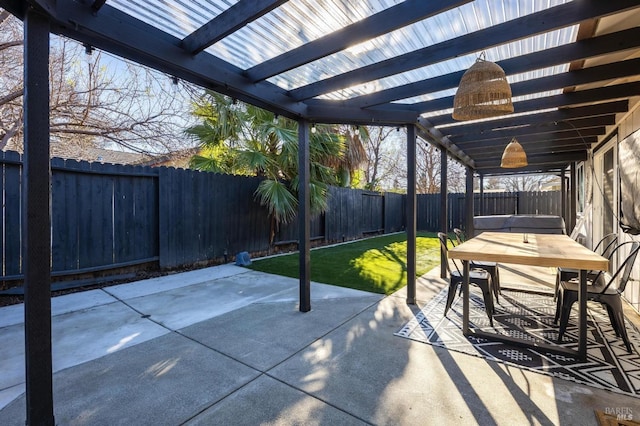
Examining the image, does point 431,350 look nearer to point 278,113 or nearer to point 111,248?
point 278,113

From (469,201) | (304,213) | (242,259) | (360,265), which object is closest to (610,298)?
(304,213)

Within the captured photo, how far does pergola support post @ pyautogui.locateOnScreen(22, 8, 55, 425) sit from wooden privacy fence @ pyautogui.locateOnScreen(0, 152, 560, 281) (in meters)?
2.45

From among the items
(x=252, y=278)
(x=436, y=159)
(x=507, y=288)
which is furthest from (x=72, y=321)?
(x=436, y=159)

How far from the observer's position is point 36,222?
1460mm

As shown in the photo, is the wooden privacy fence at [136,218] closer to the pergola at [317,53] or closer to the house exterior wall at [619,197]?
the pergola at [317,53]

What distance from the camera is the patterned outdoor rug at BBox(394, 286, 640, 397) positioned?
82.0 inches

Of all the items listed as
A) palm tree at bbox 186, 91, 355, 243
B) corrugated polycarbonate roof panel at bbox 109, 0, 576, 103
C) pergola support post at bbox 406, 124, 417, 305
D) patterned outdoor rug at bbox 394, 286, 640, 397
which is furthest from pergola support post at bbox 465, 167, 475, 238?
Result: corrugated polycarbonate roof panel at bbox 109, 0, 576, 103

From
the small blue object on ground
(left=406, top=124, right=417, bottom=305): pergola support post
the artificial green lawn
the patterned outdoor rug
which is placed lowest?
the patterned outdoor rug

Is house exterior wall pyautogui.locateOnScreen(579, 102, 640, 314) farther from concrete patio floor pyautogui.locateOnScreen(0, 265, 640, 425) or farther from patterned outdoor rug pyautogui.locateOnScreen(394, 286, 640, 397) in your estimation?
concrete patio floor pyautogui.locateOnScreen(0, 265, 640, 425)

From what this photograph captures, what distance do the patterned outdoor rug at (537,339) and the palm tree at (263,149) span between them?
11.6 ft

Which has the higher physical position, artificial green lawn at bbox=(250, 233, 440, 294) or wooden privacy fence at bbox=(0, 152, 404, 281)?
wooden privacy fence at bbox=(0, 152, 404, 281)

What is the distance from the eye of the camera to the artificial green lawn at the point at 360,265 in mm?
4520

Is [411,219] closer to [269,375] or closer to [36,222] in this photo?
[269,375]

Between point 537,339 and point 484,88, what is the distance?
2135 mm
